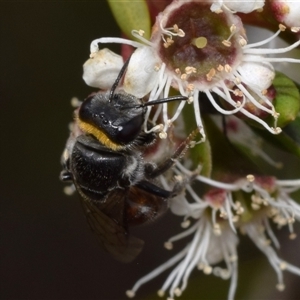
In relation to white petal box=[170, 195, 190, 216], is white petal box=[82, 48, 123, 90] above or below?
above

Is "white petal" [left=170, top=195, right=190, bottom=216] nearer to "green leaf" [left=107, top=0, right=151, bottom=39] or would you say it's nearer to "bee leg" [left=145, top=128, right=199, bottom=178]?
"bee leg" [left=145, top=128, right=199, bottom=178]

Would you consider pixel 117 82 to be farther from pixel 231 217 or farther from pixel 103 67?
pixel 231 217

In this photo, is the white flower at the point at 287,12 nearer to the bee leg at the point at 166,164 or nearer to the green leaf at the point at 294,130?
the green leaf at the point at 294,130

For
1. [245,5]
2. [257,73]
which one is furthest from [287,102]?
[245,5]

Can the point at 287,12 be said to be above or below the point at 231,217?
above

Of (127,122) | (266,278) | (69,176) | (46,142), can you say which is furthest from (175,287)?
(46,142)

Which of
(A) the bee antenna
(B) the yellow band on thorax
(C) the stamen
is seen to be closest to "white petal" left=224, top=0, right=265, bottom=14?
(C) the stamen

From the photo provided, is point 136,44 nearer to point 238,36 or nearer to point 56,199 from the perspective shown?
point 238,36
